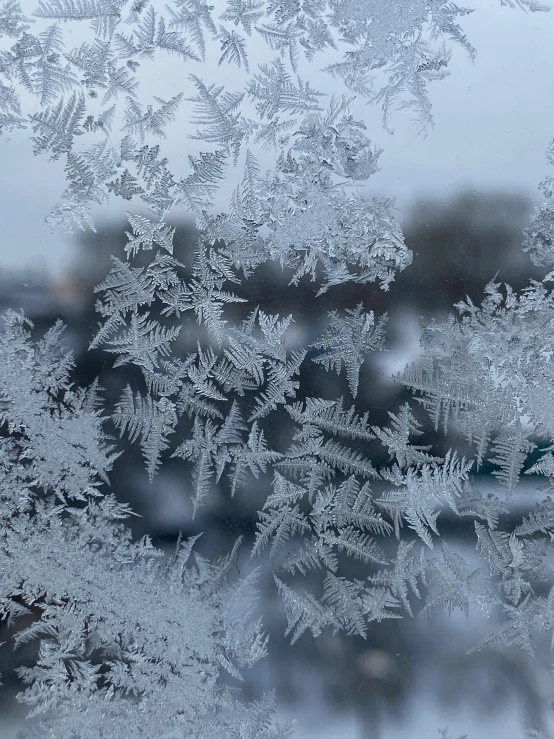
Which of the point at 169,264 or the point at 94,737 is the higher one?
the point at 169,264

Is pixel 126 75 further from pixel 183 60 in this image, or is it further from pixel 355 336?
pixel 355 336

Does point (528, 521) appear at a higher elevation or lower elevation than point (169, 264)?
lower

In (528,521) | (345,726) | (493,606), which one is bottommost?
(345,726)

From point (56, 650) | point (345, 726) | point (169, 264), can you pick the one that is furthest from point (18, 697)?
point (169, 264)

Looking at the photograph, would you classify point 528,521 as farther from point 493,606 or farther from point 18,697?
point 18,697

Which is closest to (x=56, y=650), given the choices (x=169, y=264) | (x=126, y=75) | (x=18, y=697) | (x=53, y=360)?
(x=18, y=697)

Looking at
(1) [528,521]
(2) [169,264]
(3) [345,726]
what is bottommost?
(3) [345,726]
